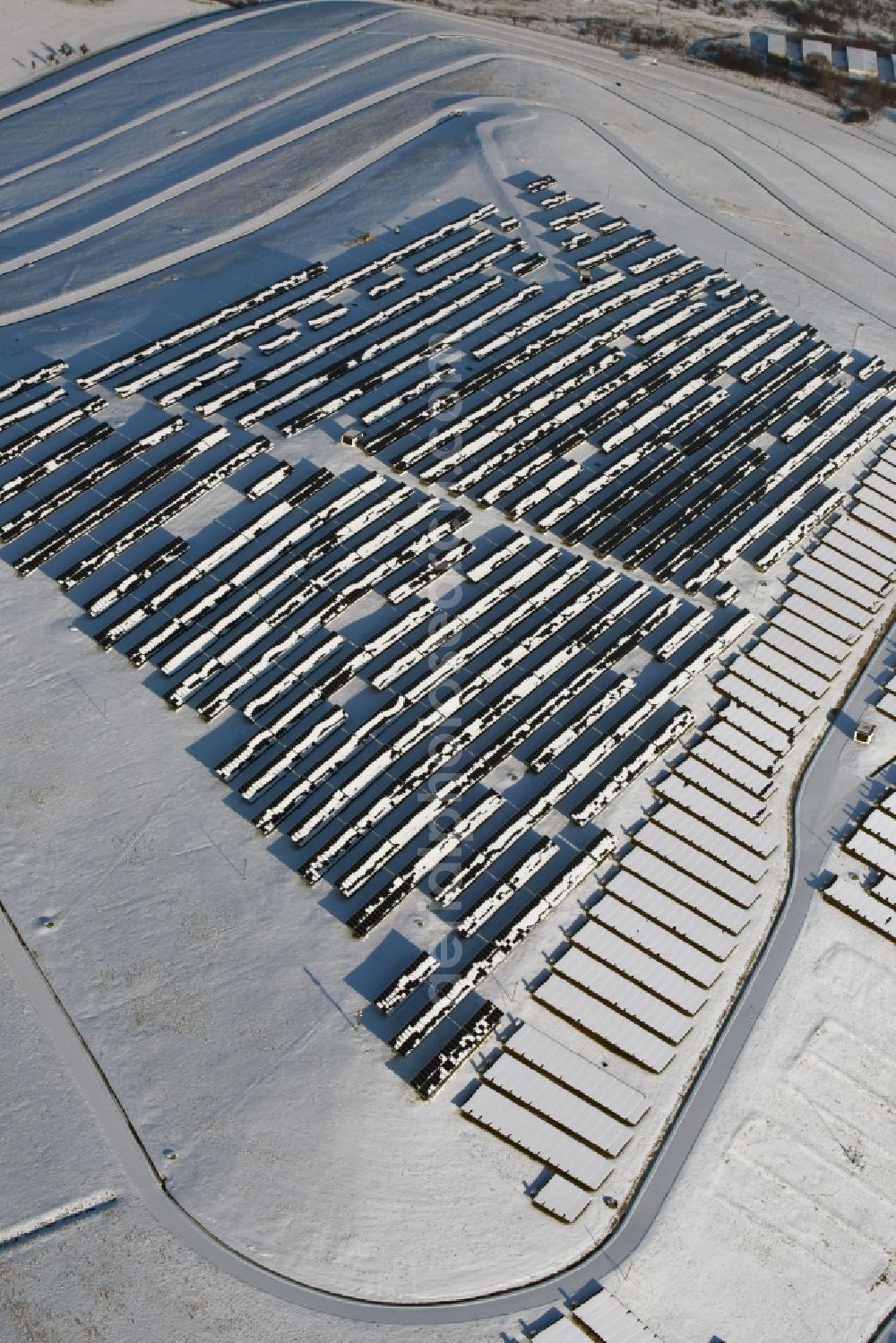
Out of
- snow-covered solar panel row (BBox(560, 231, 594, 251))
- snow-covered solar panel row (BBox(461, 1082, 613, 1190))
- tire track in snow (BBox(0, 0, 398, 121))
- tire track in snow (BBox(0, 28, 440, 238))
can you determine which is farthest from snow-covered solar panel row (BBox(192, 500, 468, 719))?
tire track in snow (BBox(0, 0, 398, 121))

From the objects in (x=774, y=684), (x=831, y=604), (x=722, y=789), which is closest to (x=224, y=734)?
(x=722, y=789)

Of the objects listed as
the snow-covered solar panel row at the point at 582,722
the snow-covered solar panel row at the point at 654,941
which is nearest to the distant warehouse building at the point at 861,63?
the snow-covered solar panel row at the point at 582,722

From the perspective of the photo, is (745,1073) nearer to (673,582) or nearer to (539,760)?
(539,760)

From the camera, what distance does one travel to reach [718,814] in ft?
217

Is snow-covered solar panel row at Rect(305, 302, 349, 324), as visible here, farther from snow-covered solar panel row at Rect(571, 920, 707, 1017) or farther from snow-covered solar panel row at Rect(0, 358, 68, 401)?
snow-covered solar panel row at Rect(571, 920, 707, 1017)

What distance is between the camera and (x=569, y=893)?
61.0 metres

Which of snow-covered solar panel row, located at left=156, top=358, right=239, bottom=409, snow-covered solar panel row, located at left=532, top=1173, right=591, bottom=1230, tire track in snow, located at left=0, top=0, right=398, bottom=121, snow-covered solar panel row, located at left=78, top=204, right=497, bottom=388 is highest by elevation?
tire track in snow, located at left=0, top=0, right=398, bottom=121

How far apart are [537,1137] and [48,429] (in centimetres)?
5783

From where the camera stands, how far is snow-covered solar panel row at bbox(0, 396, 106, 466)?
80562mm

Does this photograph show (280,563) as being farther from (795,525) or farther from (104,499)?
(795,525)

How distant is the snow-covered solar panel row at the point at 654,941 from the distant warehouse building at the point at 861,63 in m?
164

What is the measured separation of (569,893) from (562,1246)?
1720 centimetres

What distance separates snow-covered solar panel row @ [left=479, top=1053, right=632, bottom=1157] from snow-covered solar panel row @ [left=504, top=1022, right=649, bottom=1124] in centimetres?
32

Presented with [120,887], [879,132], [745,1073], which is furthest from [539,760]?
[879,132]
